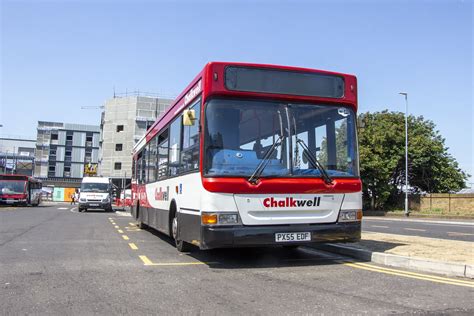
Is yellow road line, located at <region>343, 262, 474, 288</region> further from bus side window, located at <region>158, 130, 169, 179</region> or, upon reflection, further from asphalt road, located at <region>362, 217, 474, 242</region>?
asphalt road, located at <region>362, 217, 474, 242</region>

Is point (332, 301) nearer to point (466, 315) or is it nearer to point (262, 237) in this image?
point (466, 315)

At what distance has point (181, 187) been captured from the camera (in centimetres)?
895

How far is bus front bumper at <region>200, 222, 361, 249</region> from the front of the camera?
728 centimetres

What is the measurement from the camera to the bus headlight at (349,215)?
807 cm

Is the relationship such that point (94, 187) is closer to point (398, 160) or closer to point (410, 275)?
point (398, 160)

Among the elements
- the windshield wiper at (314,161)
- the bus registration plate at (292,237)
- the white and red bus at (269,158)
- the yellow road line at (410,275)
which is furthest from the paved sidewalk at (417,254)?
the windshield wiper at (314,161)

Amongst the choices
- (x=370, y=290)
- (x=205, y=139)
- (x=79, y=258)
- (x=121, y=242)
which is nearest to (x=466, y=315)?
(x=370, y=290)

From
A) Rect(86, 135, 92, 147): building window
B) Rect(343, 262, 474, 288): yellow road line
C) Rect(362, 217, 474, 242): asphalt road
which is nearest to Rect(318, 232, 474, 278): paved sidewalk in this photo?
Rect(343, 262, 474, 288): yellow road line

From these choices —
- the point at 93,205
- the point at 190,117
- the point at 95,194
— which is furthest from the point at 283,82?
the point at 95,194

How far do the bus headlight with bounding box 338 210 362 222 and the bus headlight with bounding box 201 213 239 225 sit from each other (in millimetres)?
1984

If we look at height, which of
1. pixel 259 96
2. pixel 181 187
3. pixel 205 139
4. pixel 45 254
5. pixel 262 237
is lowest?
pixel 45 254

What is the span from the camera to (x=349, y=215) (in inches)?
320

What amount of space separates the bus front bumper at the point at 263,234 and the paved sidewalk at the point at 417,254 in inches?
31.5

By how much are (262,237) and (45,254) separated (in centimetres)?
468
